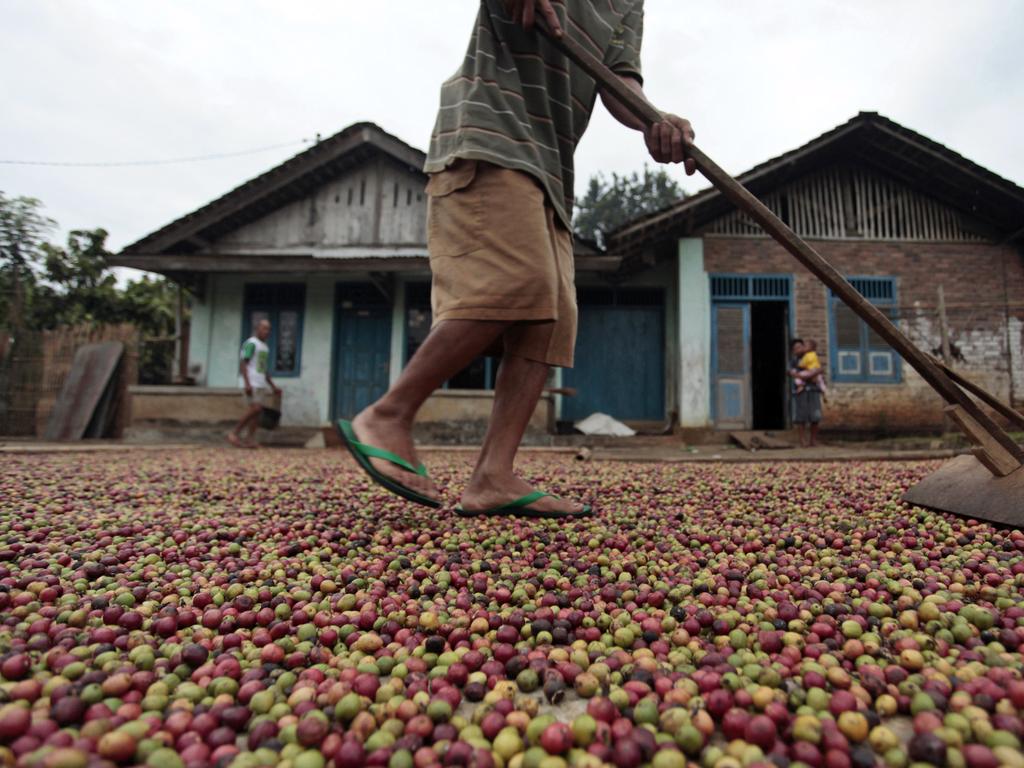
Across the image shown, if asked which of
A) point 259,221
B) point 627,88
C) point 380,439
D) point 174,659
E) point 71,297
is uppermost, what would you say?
point 259,221

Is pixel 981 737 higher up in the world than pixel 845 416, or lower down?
lower down

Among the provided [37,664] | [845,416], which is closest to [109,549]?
[37,664]

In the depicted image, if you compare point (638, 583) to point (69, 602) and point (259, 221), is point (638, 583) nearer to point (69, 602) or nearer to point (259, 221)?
point (69, 602)

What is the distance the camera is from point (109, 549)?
1.67 metres

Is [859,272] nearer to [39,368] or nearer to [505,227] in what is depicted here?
[505,227]

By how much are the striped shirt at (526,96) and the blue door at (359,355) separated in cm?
841

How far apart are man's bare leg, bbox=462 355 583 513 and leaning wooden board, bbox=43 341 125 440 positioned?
362 inches

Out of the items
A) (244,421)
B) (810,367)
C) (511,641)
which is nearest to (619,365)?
(810,367)

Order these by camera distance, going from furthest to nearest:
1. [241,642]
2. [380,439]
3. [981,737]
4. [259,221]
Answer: [259,221] < [380,439] < [241,642] < [981,737]

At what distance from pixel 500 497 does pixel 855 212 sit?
9.71 m

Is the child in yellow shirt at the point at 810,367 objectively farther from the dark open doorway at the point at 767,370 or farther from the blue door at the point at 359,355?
the blue door at the point at 359,355

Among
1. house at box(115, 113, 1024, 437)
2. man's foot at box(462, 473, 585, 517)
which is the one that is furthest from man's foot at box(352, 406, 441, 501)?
house at box(115, 113, 1024, 437)

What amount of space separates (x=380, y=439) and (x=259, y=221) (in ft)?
32.9

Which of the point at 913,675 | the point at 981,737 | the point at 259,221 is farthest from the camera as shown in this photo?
the point at 259,221
